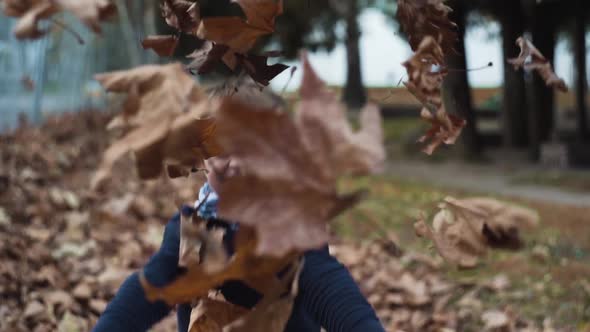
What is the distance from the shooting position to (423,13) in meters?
1.29

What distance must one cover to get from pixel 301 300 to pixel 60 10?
744mm

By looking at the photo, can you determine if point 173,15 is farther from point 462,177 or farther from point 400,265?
point 462,177

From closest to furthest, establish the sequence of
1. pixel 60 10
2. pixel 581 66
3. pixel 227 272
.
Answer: pixel 227 272 → pixel 60 10 → pixel 581 66

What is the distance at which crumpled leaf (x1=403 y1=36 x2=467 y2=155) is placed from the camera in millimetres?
1217

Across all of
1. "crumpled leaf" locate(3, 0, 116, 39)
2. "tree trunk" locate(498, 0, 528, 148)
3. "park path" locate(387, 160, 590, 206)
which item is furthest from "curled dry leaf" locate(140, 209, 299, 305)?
"tree trunk" locate(498, 0, 528, 148)

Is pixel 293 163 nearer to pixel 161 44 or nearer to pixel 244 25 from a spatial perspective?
pixel 244 25

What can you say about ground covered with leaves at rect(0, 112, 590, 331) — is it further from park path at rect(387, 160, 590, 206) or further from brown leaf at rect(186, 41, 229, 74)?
park path at rect(387, 160, 590, 206)

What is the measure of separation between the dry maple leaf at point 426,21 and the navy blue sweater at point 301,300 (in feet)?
1.58

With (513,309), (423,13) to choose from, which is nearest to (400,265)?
(513,309)

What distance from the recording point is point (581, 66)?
1482cm

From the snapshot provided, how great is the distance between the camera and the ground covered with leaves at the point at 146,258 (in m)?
3.12

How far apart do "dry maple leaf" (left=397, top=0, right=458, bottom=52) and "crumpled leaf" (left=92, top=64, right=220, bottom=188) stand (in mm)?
480

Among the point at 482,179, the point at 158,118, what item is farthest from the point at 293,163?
the point at 482,179

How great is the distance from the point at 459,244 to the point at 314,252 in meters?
0.30
